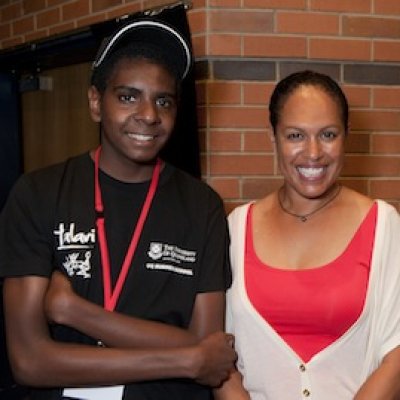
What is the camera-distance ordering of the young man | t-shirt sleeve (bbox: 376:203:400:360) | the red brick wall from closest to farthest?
the young man, t-shirt sleeve (bbox: 376:203:400:360), the red brick wall

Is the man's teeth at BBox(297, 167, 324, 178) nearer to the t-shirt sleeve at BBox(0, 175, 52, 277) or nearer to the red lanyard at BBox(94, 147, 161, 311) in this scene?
the red lanyard at BBox(94, 147, 161, 311)

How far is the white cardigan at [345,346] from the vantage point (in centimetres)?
181

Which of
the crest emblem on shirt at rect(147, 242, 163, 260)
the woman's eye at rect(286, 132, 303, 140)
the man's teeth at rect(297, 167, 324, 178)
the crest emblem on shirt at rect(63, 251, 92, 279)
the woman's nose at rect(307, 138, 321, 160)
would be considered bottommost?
the crest emblem on shirt at rect(63, 251, 92, 279)

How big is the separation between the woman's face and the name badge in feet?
2.50

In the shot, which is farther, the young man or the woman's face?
the woman's face

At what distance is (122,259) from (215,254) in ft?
0.85

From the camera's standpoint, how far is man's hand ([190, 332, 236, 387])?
173cm

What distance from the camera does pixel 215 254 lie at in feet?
6.06

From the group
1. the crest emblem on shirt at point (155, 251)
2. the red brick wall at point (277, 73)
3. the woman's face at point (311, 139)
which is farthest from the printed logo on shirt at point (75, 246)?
the red brick wall at point (277, 73)

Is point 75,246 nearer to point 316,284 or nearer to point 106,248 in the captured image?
point 106,248

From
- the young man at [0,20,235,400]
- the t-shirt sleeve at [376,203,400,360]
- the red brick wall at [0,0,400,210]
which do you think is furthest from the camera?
the red brick wall at [0,0,400,210]

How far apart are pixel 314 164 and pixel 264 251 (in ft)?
0.96

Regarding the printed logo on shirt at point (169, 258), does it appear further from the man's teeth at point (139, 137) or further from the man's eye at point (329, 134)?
the man's eye at point (329, 134)

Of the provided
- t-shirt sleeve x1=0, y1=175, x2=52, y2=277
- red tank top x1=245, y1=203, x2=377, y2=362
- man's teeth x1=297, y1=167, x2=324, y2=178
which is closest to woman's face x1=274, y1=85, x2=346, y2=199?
man's teeth x1=297, y1=167, x2=324, y2=178
